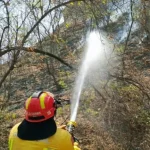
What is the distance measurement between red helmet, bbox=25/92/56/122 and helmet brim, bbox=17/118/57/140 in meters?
0.05

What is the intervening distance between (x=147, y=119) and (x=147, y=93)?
0.76 meters

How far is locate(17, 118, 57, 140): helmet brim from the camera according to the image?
8.91 ft

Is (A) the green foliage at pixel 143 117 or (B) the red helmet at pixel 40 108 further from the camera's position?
(A) the green foliage at pixel 143 117

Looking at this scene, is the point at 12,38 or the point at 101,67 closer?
the point at 101,67

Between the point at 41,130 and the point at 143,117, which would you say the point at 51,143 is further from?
the point at 143,117

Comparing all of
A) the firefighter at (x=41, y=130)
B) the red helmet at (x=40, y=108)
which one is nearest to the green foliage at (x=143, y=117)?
the firefighter at (x=41, y=130)

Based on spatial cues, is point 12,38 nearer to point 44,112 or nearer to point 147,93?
point 147,93

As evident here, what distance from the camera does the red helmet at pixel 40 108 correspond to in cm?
270

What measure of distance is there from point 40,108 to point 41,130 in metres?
0.20

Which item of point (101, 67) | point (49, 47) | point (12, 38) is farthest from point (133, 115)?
point (49, 47)

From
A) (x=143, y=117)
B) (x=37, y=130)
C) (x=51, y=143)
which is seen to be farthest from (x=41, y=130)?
(x=143, y=117)

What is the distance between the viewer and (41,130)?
2.74 metres

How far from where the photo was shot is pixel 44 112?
2697 millimetres

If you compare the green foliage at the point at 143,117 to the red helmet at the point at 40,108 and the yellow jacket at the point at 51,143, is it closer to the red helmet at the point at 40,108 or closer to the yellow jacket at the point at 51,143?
the yellow jacket at the point at 51,143
